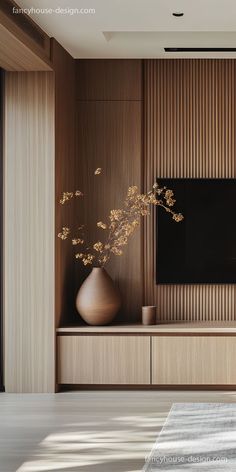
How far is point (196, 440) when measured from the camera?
450 centimetres

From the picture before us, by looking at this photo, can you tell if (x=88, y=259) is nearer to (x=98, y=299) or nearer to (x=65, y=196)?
(x=98, y=299)

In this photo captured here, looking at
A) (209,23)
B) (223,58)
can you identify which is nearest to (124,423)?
(209,23)

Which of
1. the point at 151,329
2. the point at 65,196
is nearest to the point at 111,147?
the point at 65,196

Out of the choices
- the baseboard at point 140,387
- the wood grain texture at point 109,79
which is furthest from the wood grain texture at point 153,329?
the wood grain texture at point 109,79

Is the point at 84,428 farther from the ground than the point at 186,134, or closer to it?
closer to it

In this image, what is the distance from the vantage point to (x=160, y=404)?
557cm

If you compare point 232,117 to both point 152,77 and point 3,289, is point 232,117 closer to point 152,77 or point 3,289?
point 152,77

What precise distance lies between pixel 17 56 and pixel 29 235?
4.53ft

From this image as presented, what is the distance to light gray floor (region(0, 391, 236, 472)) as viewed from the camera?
4.11 metres

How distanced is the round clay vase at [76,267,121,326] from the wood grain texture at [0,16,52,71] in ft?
5.53

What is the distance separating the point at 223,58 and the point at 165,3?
1.73 meters

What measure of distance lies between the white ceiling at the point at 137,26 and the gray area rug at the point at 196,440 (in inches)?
106

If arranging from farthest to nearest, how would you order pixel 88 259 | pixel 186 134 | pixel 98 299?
pixel 186 134, pixel 88 259, pixel 98 299

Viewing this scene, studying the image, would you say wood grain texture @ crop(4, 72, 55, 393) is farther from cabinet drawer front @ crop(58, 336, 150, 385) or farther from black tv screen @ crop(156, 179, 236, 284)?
black tv screen @ crop(156, 179, 236, 284)
